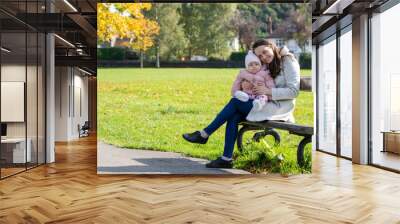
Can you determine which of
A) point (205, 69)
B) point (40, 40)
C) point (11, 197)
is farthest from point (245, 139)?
point (40, 40)

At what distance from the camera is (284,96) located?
7078 millimetres

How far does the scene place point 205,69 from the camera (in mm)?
7387

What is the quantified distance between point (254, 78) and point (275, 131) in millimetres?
876

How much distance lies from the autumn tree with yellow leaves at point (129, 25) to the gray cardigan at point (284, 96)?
2029 millimetres

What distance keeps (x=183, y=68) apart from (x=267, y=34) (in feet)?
4.72

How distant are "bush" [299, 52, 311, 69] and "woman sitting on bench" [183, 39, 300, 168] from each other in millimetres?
91

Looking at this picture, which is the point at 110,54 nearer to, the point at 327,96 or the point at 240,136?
the point at 240,136

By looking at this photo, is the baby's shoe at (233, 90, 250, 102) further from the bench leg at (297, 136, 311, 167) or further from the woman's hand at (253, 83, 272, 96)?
the bench leg at (297, 136, 311, 167)

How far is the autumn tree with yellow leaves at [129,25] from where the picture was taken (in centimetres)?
721

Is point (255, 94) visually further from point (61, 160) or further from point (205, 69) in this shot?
point (61, 160)

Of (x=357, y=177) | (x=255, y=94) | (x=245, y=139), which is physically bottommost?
(x=357, y=177)

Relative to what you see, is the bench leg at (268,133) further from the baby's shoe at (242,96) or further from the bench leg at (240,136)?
the baby's shoe at (242,96)

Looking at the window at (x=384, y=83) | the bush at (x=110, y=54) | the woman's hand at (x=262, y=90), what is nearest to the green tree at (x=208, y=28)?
the woman's hand at (x=262, y=90)

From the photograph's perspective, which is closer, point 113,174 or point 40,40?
point 113,174
